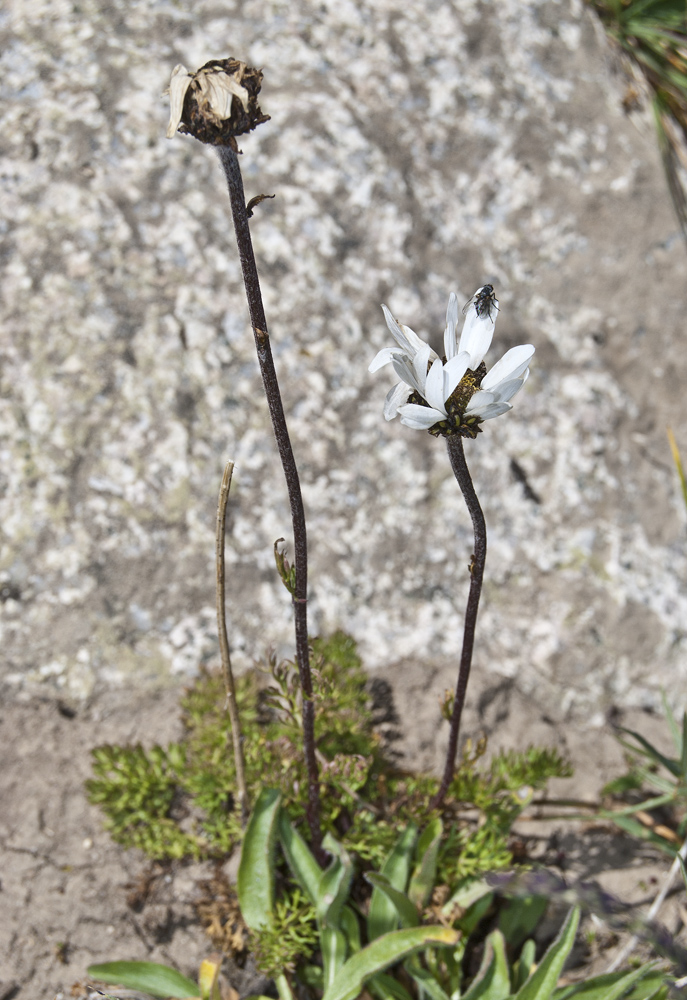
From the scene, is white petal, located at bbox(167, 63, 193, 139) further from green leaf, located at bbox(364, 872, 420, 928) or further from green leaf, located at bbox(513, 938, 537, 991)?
green leaf, located at bbox(513, 938, 537, 991)

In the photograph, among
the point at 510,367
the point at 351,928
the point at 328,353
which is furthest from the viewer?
the point at 328,353

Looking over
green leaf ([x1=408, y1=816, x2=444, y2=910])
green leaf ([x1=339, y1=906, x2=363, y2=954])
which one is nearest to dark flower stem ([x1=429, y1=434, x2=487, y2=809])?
green leaf ([x1=408, y1=816, x2=444, y2=910])

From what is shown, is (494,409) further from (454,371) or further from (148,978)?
(148,978)

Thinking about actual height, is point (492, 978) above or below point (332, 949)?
below

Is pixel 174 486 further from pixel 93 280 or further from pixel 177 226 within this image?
pixel 177 226

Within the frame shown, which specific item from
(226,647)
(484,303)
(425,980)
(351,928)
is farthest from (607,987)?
(484,303)

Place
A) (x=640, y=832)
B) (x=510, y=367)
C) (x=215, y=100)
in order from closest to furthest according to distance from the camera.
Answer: (x=215, y=100), (x=510, y=367), (x=640, y=832)

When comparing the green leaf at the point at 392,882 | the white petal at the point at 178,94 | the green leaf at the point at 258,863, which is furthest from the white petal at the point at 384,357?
the green leaf at the point at 392,882
